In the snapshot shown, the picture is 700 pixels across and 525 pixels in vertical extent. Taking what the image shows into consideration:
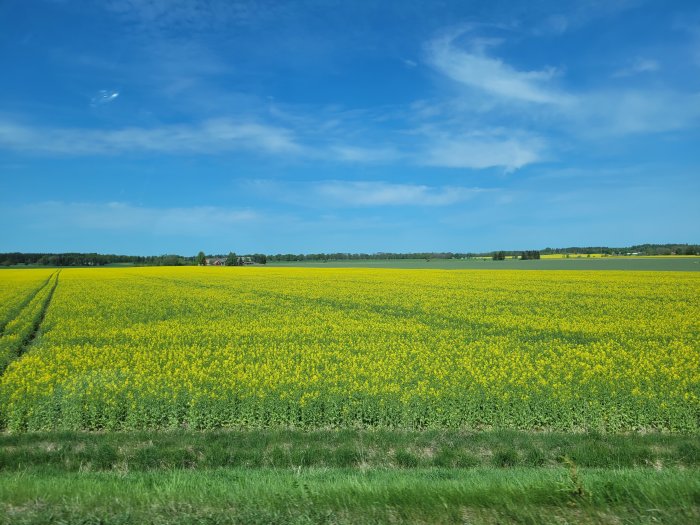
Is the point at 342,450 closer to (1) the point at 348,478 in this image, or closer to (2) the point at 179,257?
(1) the point at 348,478

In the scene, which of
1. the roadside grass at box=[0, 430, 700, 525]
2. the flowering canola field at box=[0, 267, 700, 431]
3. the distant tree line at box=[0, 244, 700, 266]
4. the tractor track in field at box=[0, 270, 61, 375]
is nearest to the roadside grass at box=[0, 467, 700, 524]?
the roadside grass at box=[0, 430, 700, 525]

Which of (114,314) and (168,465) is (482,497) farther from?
(114,314)

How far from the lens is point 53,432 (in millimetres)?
9344

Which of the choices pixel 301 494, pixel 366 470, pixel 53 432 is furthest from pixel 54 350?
pixel 301 494

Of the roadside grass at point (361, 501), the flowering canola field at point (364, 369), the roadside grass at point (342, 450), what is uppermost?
the roadside grass at point (361, 501)

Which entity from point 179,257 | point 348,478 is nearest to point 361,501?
point 348,478

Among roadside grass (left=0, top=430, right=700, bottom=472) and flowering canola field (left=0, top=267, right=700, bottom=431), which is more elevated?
flowering canola field (left=0, top=267, right=700, bottom=431)

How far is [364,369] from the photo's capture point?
42.4 ft

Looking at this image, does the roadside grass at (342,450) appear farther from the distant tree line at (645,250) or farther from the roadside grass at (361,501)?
the distant tree line at (645,250)

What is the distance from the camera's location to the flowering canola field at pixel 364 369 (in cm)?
977

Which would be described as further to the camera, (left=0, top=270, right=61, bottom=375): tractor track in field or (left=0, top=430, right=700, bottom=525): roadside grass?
(left=0, top=270, right=61, bottom=375): tractor track in field

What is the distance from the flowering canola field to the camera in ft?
32.1

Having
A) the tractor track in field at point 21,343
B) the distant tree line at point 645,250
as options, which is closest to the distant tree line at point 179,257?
the distant tree line at point 645,250

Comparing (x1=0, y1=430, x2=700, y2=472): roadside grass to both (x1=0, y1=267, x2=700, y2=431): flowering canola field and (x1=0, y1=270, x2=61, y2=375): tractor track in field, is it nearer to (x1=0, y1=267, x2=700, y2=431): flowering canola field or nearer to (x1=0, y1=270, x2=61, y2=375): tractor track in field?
(x1=0, y1=267, x2=700, y2=431): flowering canola field
